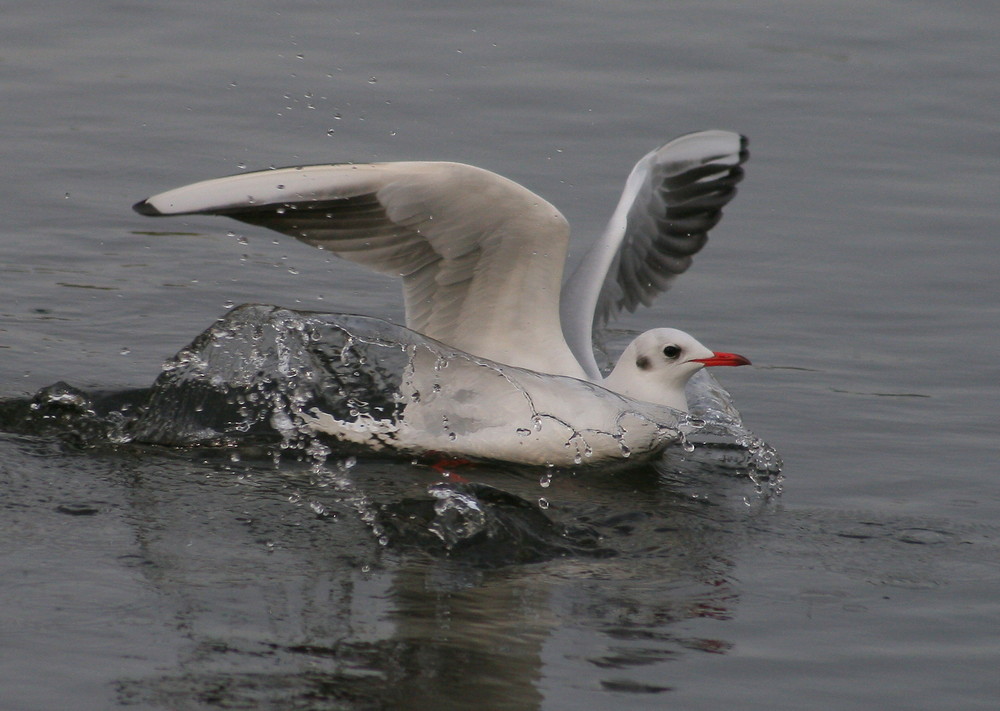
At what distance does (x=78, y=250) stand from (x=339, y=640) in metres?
5.03

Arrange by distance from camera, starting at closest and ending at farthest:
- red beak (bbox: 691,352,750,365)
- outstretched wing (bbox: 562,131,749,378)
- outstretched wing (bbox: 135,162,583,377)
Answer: outstretched wing (bbox: 135,162,583,377) < red beak (bbox: 691,352,750,365) < outstretched wing (bbox: 562,131,749,378)

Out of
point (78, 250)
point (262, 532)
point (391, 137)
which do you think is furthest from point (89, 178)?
point (262, 532)

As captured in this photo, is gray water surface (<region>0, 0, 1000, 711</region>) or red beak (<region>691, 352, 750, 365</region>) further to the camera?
red beak (<region>691, 352, 750, 365</region>)

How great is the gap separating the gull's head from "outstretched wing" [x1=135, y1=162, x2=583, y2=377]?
328mm

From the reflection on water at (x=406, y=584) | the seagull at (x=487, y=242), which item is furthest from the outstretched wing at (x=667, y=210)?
the reflection on water at (x=406, y=584)

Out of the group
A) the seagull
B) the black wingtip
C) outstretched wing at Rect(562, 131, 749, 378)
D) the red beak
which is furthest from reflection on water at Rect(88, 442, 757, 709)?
outstretched wing at Rect(562, 131, 749, 378)

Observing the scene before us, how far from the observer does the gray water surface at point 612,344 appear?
4770 millimetres

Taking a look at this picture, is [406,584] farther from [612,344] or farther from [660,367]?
[612,344]

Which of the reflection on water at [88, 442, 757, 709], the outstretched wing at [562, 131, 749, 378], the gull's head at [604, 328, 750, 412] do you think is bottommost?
the reflection on water at [88, 442, 757, 709]

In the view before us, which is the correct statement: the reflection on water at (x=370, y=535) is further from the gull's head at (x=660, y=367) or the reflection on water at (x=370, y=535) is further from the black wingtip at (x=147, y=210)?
the black wingtip at (x=147, y=210)

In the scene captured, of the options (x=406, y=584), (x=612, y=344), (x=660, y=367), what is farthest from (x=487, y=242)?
(x=612, y=344)

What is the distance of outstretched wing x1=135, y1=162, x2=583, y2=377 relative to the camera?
6.19 meters

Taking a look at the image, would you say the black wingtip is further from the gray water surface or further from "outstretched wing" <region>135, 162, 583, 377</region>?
the gray water surface

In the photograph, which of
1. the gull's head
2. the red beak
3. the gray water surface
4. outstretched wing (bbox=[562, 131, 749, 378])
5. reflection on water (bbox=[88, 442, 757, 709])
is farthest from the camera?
outstretched wing (bbox=[562, 131, 749, 378])
